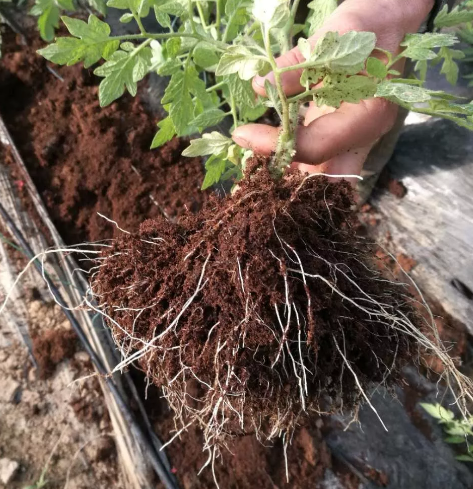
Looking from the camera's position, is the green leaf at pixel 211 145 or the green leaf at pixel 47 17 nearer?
the green leaf at pixel 211 145

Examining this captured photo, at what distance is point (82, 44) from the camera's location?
0.85 m

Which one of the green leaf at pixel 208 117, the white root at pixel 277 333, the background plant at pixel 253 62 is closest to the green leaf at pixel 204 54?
the background plant at pixel 253 62

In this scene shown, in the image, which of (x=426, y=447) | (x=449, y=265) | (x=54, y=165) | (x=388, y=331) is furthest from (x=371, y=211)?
(x=54, y=165)

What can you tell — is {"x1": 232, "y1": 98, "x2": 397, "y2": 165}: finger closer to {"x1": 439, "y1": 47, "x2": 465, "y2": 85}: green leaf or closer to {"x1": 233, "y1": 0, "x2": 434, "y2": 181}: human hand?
{"x1": 233, "y1": 0, "x2": 434, "y2": 181}: human hand

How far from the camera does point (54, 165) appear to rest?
181 centimetres

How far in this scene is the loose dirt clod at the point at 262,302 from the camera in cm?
87

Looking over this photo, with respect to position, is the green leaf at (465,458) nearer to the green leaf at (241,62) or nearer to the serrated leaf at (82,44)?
the green leaf at (241,62)

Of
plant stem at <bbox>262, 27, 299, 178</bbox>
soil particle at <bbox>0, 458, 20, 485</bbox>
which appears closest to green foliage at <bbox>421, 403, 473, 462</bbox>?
plant stem at <bbox>262, 27, 299, 178</bbox>

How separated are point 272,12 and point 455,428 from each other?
1.53 meters

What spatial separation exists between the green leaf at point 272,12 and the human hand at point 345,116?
0.48 ft

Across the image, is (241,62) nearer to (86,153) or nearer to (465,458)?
(86,153)

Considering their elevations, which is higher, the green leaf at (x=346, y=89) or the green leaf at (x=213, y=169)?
the green leaf at (x=346, y=89)

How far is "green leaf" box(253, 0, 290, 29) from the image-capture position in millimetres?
736

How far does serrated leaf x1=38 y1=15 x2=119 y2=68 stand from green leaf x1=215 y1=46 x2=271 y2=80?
26 cm
